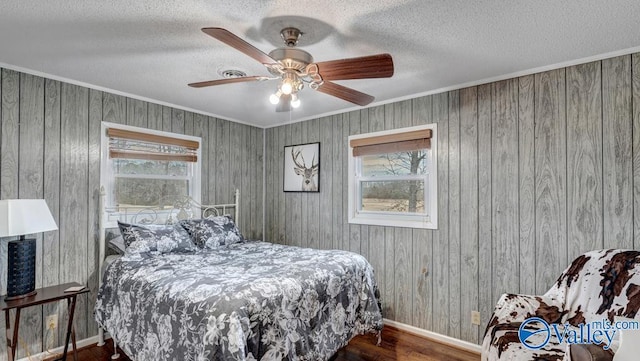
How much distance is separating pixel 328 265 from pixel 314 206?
65.6 inches

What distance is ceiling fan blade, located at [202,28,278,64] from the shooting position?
4.81 ft

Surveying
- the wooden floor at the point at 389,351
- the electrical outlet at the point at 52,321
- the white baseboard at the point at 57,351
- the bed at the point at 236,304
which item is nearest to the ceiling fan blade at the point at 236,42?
the bed at the point at 236,304

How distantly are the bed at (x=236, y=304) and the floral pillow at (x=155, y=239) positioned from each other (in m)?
0.06

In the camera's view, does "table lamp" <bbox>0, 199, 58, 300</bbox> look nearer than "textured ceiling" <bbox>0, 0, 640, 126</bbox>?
No

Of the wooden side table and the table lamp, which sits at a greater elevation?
the table lamp

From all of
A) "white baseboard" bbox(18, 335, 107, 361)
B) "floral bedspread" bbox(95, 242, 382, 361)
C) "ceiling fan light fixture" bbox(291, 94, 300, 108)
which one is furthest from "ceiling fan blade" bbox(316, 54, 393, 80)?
"white baseboard" bbox(18, 335, 107, 361)

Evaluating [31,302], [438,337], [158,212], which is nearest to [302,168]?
[158,212]

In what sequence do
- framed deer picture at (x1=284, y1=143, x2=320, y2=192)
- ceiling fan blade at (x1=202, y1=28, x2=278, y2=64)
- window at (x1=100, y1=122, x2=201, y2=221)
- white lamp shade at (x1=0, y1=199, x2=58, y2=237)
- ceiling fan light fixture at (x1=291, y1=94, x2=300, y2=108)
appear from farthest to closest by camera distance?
framed deer picture at (x1=284, y1=143, x2=320, y2=192)
window at (x1=100, y1=122, x2=201, y2=221)
white lamp shade at (x1=0, y1=199, x2=58, y2=237)
ceiling fan light fixture at (x1=291, y1=94, x2=300, y2=108)
ceiling fan blade at (x1=202, y1=28, x2=278, y2=64)

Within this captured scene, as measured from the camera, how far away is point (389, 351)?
2814 mm

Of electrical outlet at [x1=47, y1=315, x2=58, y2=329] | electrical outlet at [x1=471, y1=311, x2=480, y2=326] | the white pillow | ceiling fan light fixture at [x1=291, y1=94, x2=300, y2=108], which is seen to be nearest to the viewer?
the white pillow

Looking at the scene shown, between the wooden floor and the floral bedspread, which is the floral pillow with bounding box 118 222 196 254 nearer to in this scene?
the floral bedspread

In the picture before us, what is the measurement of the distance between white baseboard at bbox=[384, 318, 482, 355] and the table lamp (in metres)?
3.18

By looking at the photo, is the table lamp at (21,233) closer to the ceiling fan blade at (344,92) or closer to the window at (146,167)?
the window at (146,167)

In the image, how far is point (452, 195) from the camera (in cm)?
305
